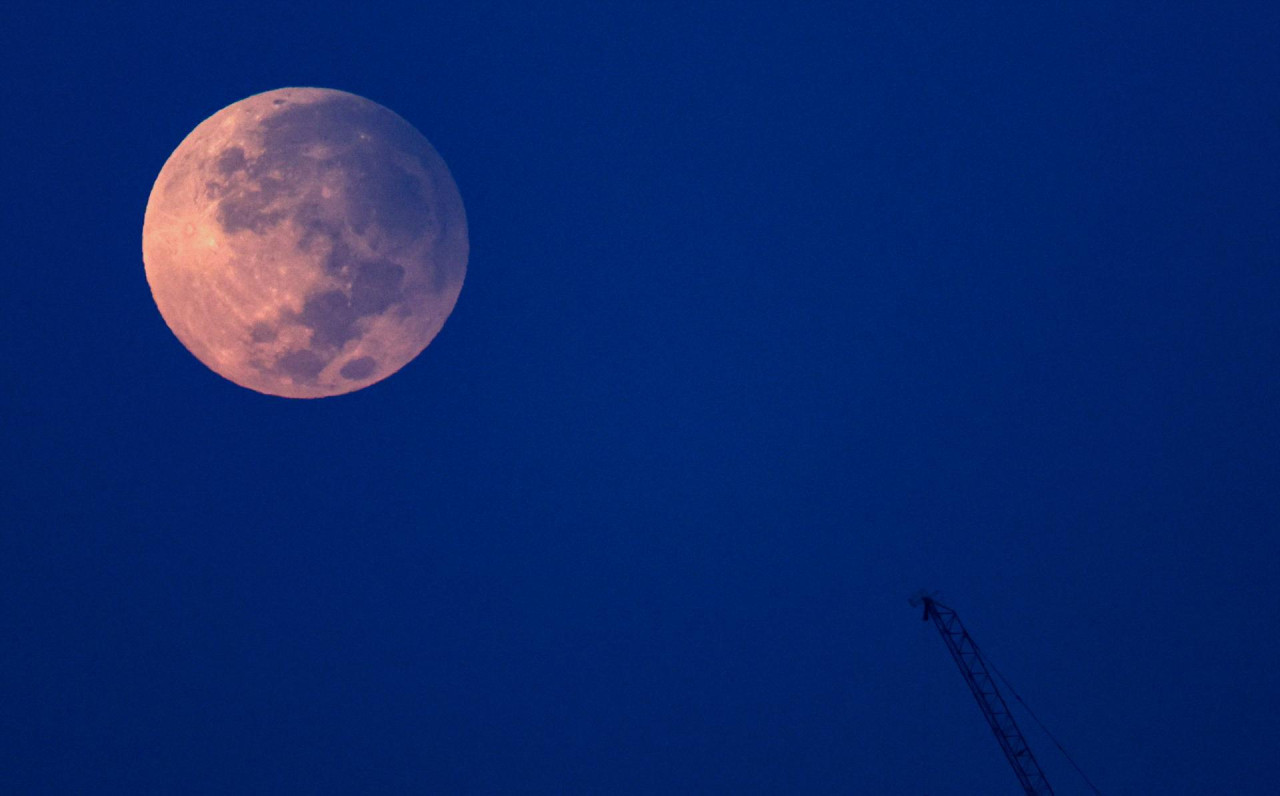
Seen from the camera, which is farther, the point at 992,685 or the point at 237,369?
the point at 992,685

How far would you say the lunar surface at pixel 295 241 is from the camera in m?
14.9

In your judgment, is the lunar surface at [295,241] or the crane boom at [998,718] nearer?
the lunar surface at [295,241]

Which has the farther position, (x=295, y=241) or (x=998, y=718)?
(x=998, y=718)

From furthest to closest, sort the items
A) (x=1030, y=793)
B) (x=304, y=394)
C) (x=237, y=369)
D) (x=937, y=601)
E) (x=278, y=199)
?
(x=1030, y=793)
(x=937, y=601)
(x=304, y=394)
(x=237, y=369)
(x=278, y=199)

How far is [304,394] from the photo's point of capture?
56.6 feet

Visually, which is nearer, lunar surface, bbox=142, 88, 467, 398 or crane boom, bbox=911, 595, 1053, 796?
lunar surface, bbox=142, 88, 467, 398

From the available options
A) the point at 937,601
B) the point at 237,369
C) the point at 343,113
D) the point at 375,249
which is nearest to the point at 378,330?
the point at 375,249

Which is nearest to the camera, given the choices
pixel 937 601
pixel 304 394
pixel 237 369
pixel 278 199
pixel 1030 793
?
pixel 278 199

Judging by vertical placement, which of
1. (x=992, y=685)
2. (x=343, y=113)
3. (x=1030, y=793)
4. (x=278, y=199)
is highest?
(x=343, y=113)

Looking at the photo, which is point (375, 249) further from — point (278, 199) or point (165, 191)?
point (165, 191)

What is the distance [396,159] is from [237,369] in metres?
5.06

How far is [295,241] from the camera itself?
48.8ft

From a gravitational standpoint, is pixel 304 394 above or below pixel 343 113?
below

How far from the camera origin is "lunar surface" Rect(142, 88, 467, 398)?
14.9m
